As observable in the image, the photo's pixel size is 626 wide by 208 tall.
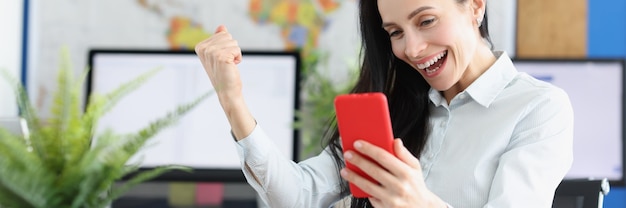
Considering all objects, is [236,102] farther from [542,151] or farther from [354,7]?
[354,7]

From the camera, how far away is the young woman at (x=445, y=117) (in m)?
1.26

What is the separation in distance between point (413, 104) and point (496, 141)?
0.24 metres

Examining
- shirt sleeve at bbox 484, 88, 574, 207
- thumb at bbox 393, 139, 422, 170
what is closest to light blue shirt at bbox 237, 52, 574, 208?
shirt sleeve at bbox 484, 88, 574, 207

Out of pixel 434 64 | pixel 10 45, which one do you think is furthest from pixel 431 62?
pixel 10 45

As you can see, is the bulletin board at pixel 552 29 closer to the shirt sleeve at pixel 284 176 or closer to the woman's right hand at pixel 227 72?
the shirt sleeve at pixel 284 176

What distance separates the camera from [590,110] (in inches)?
110

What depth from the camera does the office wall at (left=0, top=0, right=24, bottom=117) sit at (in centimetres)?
262

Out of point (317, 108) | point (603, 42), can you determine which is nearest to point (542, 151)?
point (317, 108)

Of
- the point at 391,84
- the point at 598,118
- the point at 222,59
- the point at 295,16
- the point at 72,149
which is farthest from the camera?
the point at 295,16

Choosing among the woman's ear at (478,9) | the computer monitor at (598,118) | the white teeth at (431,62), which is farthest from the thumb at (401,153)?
the computer monitor at (598,118)

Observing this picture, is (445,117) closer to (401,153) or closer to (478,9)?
(478,9)

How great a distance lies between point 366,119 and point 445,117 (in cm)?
49

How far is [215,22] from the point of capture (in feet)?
9.77

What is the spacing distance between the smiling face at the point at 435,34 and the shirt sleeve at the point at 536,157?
5.8 inches
